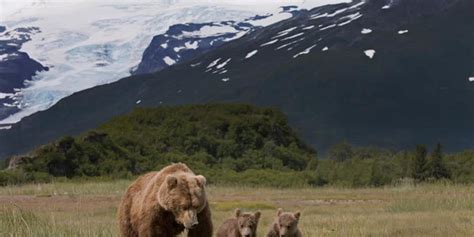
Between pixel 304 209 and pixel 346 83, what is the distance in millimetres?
58641

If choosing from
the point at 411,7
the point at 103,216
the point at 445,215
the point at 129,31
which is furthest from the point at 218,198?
the point at 129,31

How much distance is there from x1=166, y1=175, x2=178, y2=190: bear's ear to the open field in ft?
11.1

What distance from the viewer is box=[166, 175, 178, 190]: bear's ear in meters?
7.65

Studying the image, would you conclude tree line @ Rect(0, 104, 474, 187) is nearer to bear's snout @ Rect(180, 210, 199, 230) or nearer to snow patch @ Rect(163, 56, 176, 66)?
bear's snout @ Rect(180, 210, 199, 230)

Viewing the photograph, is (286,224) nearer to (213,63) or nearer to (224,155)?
(224,155)

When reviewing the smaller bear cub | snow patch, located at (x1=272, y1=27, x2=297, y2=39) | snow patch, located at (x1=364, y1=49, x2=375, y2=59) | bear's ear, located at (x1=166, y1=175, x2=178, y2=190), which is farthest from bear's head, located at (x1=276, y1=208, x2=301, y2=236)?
snow patch, located at (x1=272, y1=27, x2=297, y2=39)

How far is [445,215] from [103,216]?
22.7ft

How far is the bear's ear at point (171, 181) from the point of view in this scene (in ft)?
25.1

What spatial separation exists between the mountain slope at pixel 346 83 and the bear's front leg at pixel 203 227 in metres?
61.1

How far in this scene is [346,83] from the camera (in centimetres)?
7838

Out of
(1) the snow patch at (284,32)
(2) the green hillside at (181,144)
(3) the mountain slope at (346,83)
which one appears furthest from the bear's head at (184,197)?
(1) the snow patch at (284,32)

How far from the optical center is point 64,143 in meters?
37.5

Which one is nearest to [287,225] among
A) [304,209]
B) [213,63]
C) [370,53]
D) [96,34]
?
[304,209]

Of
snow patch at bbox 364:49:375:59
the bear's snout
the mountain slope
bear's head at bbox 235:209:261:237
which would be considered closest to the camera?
the bear's snout
